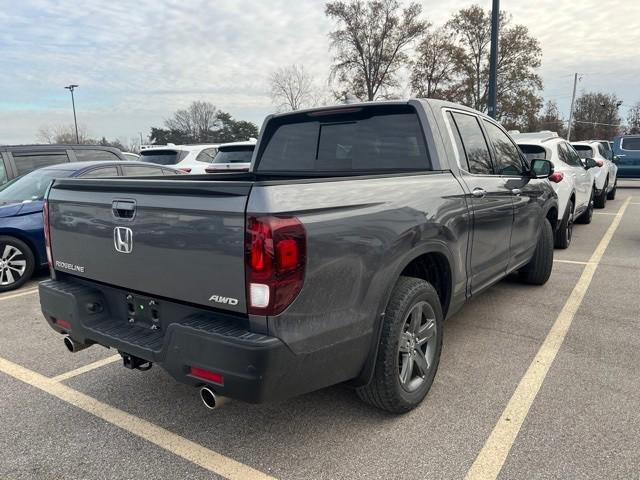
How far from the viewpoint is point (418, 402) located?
292 cm

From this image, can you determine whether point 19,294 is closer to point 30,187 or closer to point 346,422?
point 30,187

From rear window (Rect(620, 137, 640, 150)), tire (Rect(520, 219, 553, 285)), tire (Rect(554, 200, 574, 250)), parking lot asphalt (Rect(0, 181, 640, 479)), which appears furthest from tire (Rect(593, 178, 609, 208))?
parking lot asphalt (Rect(0, 181, 640, 479))

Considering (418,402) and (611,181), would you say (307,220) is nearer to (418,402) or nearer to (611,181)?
(418,402)

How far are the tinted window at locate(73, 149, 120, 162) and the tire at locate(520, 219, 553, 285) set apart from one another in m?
7.16

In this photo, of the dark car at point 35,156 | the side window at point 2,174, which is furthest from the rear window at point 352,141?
the side window at point 2,174

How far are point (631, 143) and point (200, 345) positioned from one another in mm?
19467

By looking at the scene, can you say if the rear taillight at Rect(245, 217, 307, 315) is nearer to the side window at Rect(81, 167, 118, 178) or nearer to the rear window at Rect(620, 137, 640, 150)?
the side window at Rect(81, 167, 118, 178)

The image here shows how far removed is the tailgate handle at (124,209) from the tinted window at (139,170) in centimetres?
488

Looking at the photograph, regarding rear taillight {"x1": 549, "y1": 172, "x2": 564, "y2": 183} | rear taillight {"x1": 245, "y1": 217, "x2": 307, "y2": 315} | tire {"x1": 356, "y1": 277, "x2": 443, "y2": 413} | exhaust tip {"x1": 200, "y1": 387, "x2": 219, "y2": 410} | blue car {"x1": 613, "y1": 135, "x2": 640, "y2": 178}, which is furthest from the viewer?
blue car {"x1": 613, "y1": 135, "x2": 640, "y2": 178}

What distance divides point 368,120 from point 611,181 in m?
13.0

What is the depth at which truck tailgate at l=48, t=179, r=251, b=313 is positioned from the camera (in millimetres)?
2090

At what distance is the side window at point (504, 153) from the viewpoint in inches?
166

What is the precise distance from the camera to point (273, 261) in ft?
6.57

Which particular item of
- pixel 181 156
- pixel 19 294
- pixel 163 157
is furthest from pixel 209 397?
pixel 163 157
